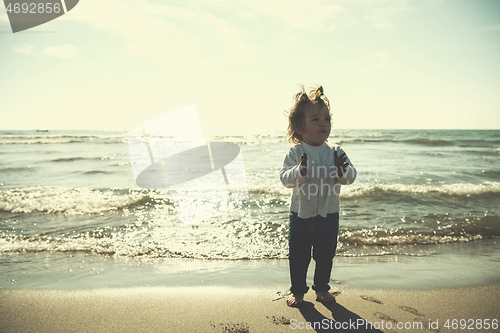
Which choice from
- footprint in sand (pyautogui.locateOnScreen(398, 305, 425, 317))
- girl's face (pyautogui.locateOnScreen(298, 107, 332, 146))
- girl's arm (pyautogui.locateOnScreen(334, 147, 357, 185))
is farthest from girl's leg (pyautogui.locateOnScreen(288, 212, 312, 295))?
footprint in sand (pyautogui.locateOnScreen(398, 305, 425, 317))

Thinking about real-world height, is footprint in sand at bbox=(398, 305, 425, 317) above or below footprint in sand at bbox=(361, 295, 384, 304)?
below

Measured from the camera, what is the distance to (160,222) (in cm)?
539

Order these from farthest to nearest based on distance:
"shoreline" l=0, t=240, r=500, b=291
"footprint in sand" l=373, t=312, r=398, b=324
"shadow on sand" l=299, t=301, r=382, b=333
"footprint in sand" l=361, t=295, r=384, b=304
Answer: "shoreline" l=0, t=240, r=500, b=291 < "footprint in sand" l=361, t=295, r=384, b=304 < "footprint in sand" l=373, t=312, r=398, b=324 < "shadow on sand" l=299, t=301, r=382, b=333

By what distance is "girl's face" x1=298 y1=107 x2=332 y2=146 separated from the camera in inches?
95.1

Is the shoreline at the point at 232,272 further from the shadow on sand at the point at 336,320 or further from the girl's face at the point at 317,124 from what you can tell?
the girl's face at the point at 317,124

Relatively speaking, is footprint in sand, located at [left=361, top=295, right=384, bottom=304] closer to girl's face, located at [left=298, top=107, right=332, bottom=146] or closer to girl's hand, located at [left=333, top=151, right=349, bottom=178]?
girl's hand, located at [left=333, top=151, right=349, bottom=178]

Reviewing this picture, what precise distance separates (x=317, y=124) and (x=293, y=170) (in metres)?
0.44

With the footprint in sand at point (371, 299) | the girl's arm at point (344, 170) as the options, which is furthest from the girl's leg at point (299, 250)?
the footprint in sand at point (371, 299)

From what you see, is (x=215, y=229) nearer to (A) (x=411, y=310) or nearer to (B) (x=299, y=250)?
(B) (x=299, y=250)

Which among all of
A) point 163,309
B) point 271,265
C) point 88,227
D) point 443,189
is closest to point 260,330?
point 163,309

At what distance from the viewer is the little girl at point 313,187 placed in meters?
2.43

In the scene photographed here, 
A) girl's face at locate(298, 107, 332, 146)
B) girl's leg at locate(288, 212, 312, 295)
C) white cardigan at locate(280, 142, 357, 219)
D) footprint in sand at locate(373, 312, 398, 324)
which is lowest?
footprint in sand at locate(373, 312, 398, 324)

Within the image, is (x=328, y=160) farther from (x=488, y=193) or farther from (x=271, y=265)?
(x=488, y=193)

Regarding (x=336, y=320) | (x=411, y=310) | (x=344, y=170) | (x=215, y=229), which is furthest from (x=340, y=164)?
(x=215, y=229)
